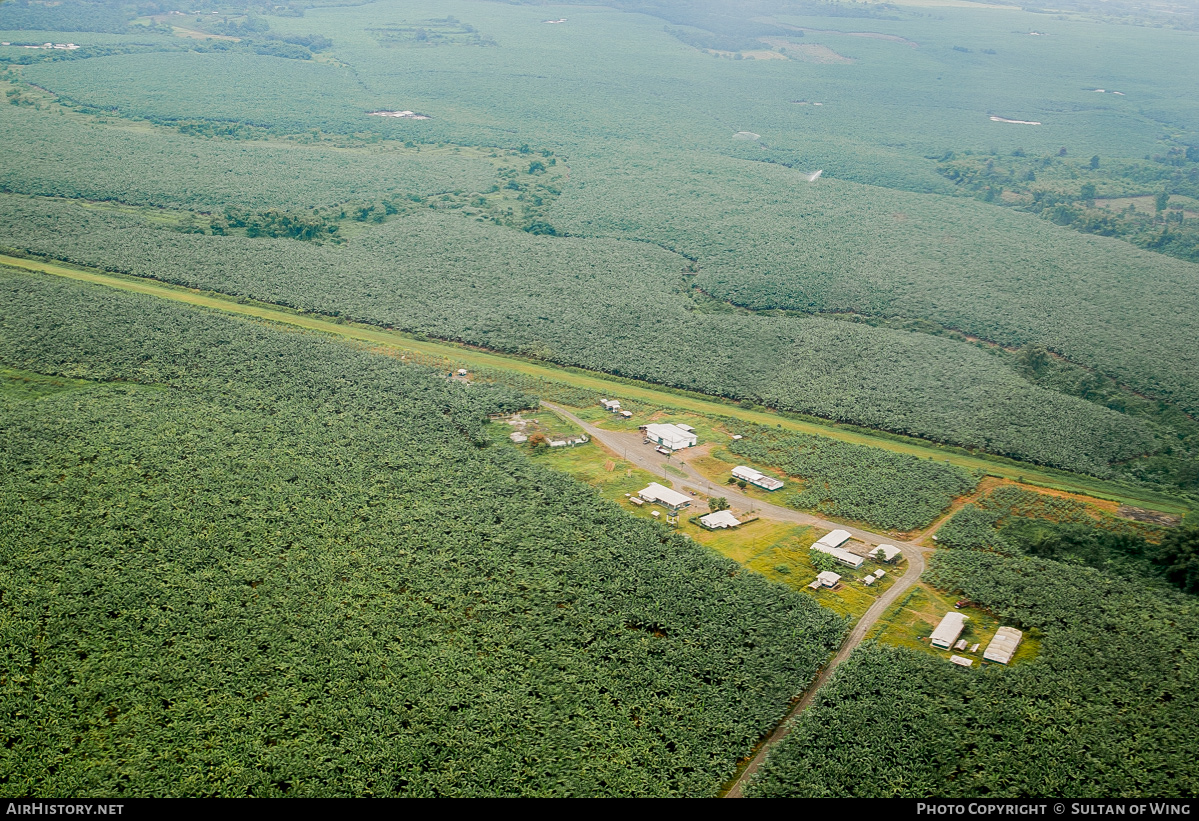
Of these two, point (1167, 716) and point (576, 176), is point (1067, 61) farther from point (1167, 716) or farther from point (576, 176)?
point (1167, 716)

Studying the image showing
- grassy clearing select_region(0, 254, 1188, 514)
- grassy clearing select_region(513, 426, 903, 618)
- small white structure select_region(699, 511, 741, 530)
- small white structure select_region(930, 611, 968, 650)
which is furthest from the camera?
grassy clearing select_region(0, 254, 1188, 514)

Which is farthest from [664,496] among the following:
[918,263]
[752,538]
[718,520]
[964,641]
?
[918,263]

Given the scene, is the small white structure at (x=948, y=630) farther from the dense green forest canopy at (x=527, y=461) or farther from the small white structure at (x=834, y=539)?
the small white structure at (x=834, y=539)

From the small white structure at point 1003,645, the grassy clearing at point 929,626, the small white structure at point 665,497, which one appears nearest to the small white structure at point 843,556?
the grassy clearing at point 929,626

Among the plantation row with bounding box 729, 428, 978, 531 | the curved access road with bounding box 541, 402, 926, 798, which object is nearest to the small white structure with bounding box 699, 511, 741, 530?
the curved access road with bounding box 541, 402, 926, 798

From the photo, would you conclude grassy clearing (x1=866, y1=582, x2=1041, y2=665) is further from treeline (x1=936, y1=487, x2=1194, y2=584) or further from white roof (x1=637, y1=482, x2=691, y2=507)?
white roof (x1=637, y1=482, x2=691, y2=507)

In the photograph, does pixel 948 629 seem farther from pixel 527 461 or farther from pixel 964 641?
pixel 527 461

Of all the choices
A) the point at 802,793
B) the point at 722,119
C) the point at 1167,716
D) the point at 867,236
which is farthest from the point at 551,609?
the point at 722,119
